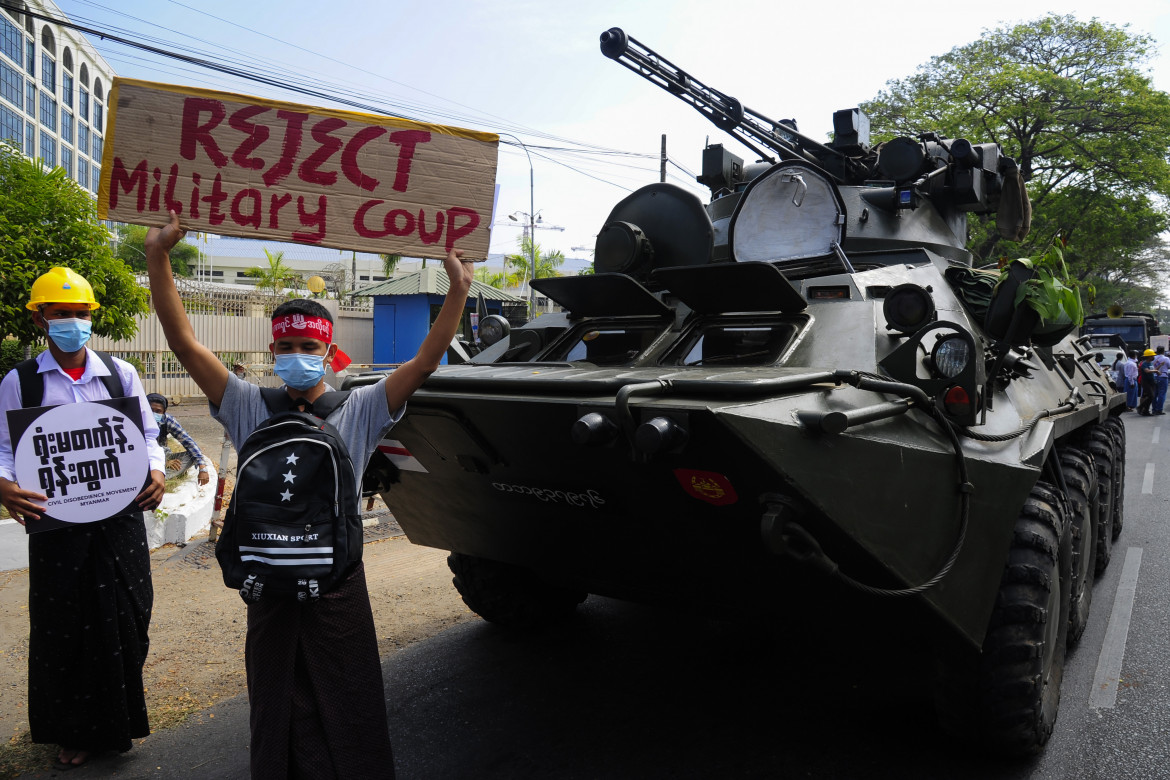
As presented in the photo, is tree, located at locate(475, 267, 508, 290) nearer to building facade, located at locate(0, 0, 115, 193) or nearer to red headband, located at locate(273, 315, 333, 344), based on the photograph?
building facade, located at locate(0, 0, 115, 193)

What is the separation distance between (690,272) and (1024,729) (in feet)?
6.63

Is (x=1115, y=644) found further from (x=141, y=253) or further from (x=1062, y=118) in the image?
(x=141, y=253)

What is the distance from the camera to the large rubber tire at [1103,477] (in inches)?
212

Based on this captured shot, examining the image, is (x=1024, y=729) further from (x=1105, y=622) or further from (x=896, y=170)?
(x=896, y=170)

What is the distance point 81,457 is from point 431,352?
1.57 meters

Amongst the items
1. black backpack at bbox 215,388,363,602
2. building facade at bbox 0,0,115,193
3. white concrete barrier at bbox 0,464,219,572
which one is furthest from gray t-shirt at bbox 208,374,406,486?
building facade at bbox 0,0,115,193

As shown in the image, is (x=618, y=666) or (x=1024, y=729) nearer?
(x=1024, y=729)

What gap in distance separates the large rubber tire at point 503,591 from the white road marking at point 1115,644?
2544 mm

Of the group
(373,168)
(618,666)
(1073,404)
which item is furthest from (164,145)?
(1073,404)

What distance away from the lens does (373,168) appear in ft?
8.69

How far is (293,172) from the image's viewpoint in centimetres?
257

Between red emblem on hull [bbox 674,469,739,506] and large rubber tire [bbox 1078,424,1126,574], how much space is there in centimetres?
351

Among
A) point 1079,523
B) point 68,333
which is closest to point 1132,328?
point 1079,523

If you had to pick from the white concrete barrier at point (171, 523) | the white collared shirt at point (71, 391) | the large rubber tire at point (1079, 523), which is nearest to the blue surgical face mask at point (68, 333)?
the white collared shirt at point (71, 391)
